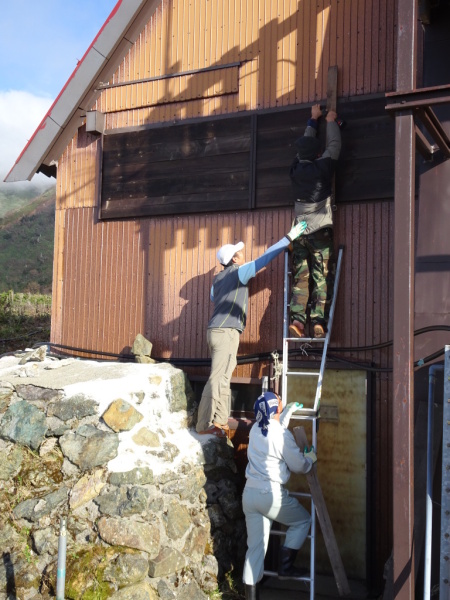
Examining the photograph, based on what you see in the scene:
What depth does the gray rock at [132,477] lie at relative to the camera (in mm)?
7281

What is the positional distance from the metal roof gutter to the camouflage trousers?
4.22m

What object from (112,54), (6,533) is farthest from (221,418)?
(112,54)

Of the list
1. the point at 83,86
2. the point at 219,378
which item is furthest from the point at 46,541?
Answer: the point at 83,86

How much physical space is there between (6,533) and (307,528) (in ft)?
10.3

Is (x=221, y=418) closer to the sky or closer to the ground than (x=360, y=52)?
closer to the ground

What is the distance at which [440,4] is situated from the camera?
7.73m

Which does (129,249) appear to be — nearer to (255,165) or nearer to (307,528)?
(255,165)

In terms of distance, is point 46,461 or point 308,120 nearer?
point 46,461

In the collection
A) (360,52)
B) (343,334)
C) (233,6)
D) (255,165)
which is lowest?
(343,334)

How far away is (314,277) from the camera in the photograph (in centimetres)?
832

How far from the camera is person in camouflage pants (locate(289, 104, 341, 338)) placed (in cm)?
826

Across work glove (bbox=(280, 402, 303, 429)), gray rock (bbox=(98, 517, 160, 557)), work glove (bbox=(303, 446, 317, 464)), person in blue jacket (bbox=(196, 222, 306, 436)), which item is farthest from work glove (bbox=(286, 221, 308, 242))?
gray rock (bbox=(98, 517, 160, 557))

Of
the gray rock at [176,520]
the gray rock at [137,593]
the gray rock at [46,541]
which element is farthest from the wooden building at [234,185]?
the gray rock at [46,541]

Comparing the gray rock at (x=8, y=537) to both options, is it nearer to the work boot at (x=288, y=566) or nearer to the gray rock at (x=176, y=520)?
the gray rock at (x=176, y=520)
